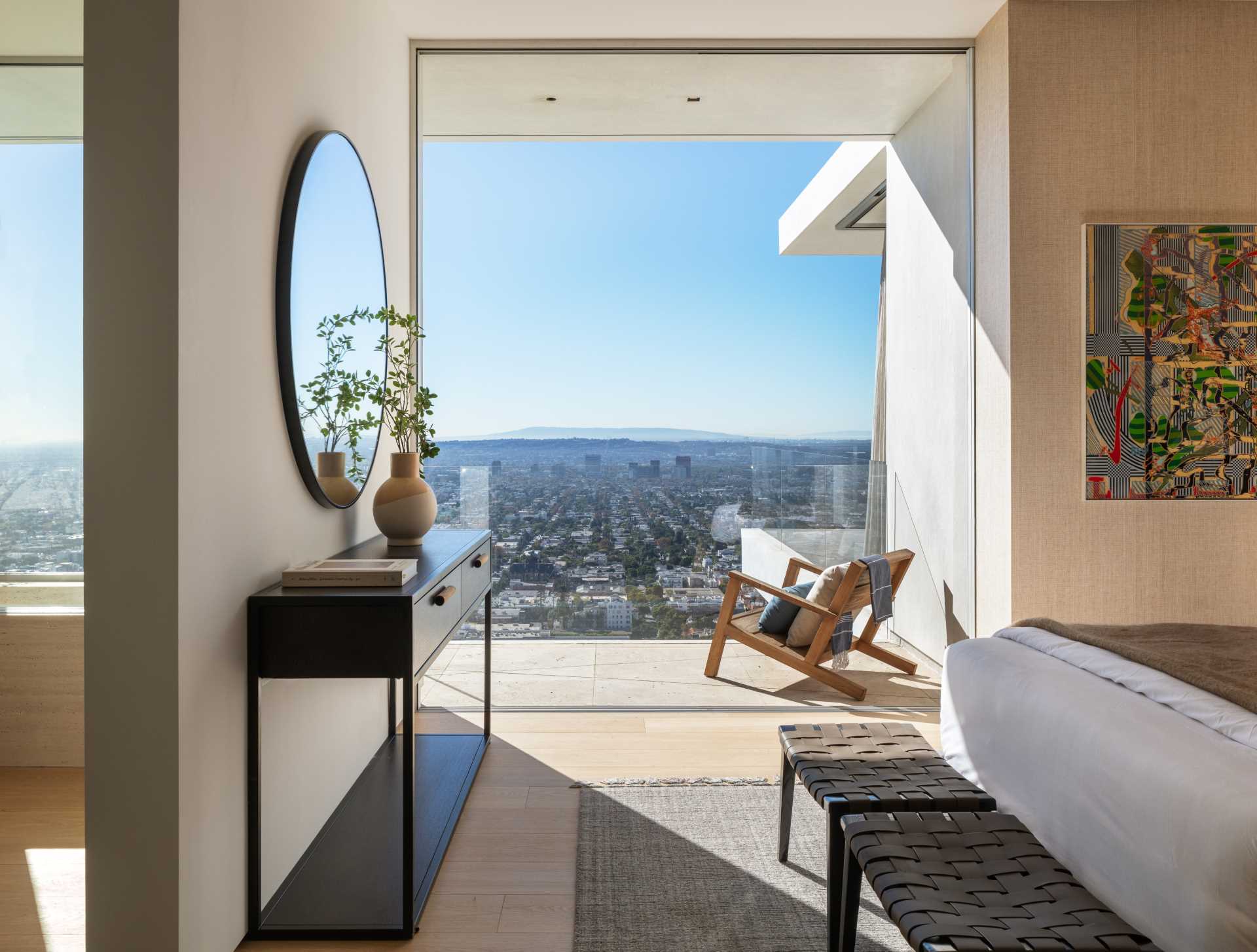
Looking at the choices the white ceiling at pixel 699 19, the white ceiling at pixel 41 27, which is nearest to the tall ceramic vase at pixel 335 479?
the white ceiling at pixel 41 27

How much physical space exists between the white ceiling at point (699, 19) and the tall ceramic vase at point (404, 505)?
1.93m

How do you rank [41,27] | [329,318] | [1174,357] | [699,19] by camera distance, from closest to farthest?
[329,318]
[41,27]
[1174,357]
[699,19]

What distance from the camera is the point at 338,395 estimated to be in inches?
97.0

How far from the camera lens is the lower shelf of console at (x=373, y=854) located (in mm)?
1941

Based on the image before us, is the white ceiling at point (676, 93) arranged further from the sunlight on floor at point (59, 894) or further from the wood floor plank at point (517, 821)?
the sunlight on floor at point (59, 894)

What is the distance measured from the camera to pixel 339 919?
1956mm

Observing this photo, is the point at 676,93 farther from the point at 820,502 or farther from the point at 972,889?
the point at 972,889

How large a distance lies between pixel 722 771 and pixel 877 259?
2671 mm

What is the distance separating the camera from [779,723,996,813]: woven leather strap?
69.5 inches

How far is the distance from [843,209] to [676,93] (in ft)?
3.42

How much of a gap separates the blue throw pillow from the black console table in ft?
5.69

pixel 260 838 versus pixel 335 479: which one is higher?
pixel 335 479

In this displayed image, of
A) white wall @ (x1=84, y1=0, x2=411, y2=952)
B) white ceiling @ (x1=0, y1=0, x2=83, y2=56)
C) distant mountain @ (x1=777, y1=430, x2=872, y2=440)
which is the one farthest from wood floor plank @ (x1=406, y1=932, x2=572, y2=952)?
white ceiling @ (x1=0, y1=0, x2=83, y2=56)

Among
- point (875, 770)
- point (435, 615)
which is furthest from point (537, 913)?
point (875, 770)
